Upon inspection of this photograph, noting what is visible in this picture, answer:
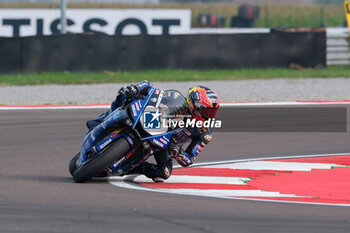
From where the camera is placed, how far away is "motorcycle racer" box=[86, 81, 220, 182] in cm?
823

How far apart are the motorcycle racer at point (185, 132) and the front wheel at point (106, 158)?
0.50 meters

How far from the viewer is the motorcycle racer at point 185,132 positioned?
823 centimetres

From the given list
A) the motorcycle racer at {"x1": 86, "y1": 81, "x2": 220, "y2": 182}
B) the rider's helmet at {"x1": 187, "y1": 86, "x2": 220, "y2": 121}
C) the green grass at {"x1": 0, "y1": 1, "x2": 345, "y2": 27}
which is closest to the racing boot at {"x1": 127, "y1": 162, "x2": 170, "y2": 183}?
the motorcycle racer at {"x1": 86, "y1": 81, "x2": 220, "y2": 182}

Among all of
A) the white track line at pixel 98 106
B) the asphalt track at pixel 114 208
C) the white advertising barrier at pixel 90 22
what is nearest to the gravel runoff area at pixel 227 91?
the white track line at pixel 98 106

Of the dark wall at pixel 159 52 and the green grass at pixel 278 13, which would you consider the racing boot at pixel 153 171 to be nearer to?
the dark wall at pixel 159 52

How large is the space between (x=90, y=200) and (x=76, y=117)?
7.02 meters

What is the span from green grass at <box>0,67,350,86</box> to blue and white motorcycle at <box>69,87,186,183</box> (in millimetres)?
12044

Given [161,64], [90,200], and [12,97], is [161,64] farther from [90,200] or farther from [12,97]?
[90,200]

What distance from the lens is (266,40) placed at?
21969 millimetres

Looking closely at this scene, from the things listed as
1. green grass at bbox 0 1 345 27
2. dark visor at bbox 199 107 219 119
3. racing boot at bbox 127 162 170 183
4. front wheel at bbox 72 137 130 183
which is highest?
dark visor at bbox 199 107 219 119

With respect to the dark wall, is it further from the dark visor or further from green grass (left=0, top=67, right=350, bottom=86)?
the dark visor

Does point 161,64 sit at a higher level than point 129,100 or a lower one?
lower

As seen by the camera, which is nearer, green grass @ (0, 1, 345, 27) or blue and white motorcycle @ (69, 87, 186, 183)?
blue and white motorcycle @ (69, 87, 186, 183)

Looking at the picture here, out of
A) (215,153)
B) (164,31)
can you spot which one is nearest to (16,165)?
(215,153)
